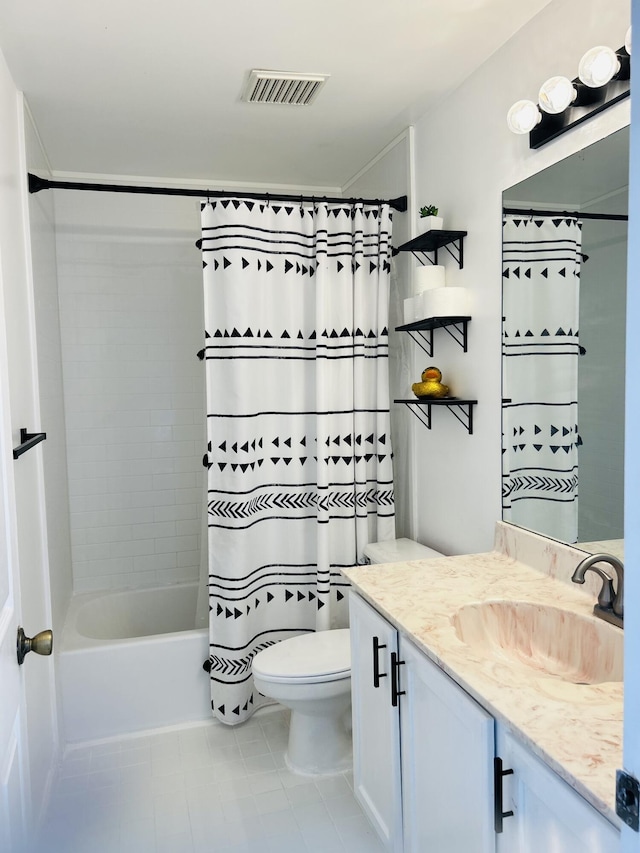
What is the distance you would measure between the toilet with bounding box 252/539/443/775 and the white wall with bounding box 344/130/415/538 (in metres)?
0.37

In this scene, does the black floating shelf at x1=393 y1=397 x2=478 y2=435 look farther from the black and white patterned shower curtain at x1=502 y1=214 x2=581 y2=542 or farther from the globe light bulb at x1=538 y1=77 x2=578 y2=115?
the globe light bulb at x1=538 y1=77 x2=578 y2=115

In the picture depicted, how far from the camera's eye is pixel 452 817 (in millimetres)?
1397

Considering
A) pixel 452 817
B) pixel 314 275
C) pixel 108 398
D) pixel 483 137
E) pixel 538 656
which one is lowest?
pixel 452 817

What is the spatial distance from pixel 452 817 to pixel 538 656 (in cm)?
46

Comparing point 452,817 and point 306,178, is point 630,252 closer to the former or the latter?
point 452,817

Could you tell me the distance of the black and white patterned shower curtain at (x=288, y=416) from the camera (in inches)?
102

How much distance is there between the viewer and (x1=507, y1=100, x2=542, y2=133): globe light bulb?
178 cm

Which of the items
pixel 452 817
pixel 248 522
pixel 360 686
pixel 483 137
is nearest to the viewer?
pixel 452 817

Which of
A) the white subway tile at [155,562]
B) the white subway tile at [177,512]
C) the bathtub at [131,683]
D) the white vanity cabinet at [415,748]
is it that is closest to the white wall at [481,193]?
the white vanity cabinet at [415,748]

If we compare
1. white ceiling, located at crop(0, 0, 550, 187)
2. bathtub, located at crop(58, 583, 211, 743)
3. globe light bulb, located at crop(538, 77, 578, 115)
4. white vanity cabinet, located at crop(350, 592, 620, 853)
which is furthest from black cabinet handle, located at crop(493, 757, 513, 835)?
white ceiling, located at crop(0, 0, 550, 187)

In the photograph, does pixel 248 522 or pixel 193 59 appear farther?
pixel 248 522

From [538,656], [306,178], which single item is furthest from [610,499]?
[306,178]

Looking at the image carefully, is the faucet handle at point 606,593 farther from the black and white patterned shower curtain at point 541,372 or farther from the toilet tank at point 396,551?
the toilet tank at point 396,551

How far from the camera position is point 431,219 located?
94.2 inches
